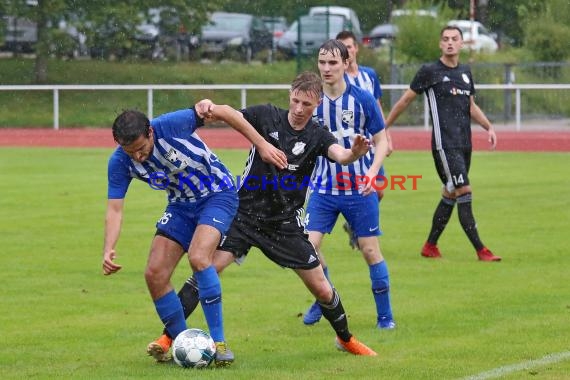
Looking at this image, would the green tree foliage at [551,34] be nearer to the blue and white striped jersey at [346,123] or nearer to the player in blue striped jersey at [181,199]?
the blue and white striped jersey at [346,123]

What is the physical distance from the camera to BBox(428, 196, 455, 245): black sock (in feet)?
38.8

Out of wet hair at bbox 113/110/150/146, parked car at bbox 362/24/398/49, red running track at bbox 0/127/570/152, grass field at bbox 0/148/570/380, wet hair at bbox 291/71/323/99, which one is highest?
wet hair at bbox 291/71/323/99

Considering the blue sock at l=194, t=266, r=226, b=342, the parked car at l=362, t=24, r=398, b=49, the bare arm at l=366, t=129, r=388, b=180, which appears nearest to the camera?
the blue sock at l=194, t=266, r=226, b=342

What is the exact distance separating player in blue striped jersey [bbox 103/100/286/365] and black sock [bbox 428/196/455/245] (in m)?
4.86

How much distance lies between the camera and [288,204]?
741 centimetres

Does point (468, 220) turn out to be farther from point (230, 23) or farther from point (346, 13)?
point (230, 23)

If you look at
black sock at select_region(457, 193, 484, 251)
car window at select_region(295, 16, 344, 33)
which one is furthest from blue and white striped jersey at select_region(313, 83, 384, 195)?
car window at select_region(295, 16, 344, 33)

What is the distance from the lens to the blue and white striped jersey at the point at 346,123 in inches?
337

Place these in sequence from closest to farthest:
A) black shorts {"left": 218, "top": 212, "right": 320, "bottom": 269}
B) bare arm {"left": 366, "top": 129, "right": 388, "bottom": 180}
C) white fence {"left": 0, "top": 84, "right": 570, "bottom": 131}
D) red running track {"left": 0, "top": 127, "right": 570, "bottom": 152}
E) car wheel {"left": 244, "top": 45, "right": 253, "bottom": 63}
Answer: black shorts {"left": 218, "top": 212, "right": 320, "bottom": 269}, bare arm {"left": 366, "top": 129, "right": 388, "bottom": 180}, red running track {"left": 0, "top": 127, "right": 570, "bottom": 152}, white fence {"left": 0, "top": 84, "right": 570, "bottom": 131}, car wheel {"left": 244, "top": 45, "right": 253, "bottom": 63}

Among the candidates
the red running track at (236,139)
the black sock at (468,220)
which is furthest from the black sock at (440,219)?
the red running track at (236,139)

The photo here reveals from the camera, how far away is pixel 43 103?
30.5 m

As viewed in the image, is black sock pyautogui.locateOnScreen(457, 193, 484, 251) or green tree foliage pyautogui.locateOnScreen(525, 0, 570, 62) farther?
green tree foliage pyautogui.locateOnScreen(525, 0, 570, 62)

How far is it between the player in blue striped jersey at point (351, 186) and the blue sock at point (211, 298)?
157 centimetres

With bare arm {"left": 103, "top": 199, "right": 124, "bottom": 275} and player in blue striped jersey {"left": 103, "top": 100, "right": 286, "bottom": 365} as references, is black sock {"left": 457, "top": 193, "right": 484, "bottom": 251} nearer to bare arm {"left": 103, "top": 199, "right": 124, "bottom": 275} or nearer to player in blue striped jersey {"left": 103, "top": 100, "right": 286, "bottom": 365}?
player in blue striped jersey {"left": 103, "top": 100, "right": 286, "bottom": 365}
